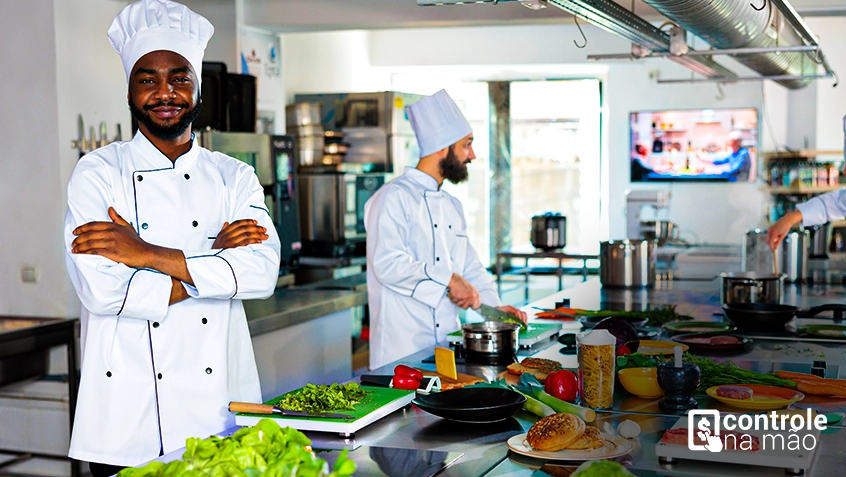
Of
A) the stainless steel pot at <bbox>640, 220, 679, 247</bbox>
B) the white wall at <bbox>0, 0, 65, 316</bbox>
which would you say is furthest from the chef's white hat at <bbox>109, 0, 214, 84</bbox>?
the stainless steel pot at <bbox>640, 220, 679, 247</bbox>

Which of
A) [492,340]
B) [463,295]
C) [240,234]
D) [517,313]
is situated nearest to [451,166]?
[463,295]

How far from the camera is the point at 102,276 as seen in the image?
2279mm

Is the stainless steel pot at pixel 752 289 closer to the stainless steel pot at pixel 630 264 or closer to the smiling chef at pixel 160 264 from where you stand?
the stainless steel pot at pixel 630 264

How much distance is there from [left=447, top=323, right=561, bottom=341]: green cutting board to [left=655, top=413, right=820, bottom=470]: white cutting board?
54.1 inches

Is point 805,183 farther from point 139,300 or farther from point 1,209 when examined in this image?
point 139,300

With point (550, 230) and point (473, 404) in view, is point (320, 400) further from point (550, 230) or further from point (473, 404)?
point (550, 230)

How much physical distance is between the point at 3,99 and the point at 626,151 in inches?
272

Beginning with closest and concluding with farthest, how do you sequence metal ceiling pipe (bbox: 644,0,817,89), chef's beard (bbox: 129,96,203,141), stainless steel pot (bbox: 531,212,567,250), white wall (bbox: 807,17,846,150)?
chef's beard (bbox: 129,96,203,141) → metal ceiling pipe (bbox: 644,0,817,89) → stainless steel pot (bbox: 531,212,567,250) → white wall (bbox: 807,17,846,150)

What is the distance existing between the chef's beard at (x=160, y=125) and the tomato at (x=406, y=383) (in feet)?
3.03

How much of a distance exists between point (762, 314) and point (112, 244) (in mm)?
2444

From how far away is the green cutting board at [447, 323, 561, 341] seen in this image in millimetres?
3193

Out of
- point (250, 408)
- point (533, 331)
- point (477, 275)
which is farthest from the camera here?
point (477, 275)

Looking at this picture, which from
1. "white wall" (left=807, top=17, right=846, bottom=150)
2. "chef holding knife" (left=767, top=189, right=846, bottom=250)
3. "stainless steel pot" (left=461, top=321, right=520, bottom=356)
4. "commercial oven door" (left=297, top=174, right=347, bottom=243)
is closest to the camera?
"stainless steel pot" (left=461, top=321, right=520, bottom=356)

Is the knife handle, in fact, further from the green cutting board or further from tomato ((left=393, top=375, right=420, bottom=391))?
the green cutting board
